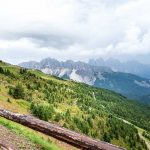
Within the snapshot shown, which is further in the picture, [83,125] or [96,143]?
[83,125]

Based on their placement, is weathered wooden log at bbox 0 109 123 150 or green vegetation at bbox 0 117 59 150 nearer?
weathered wooden log at bbox 0 109 123 150

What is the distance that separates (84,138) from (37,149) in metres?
6.36

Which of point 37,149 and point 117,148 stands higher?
point 117,148

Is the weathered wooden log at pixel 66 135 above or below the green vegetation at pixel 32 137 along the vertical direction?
above

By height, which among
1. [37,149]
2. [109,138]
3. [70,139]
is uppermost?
[70,139]

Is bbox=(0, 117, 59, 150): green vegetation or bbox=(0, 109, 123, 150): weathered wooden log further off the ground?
bbox=(0, 109, 123, 150): weathered wooden log

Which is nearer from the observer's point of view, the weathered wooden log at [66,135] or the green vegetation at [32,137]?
the weathered wooden log at [66,135]

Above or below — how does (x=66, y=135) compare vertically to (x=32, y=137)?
above

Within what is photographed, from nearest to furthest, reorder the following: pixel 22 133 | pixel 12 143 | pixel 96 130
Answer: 1. pixel 12 143
2. pixel 22 133
3. pixel 96 130

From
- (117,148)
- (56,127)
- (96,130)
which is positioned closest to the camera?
(117,148)

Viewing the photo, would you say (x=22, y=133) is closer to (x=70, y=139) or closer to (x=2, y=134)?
(x=2, y=134)

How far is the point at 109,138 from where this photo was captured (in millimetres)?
194000

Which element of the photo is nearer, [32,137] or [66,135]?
[66,135]

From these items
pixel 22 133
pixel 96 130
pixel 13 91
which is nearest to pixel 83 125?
pixel 96 130
